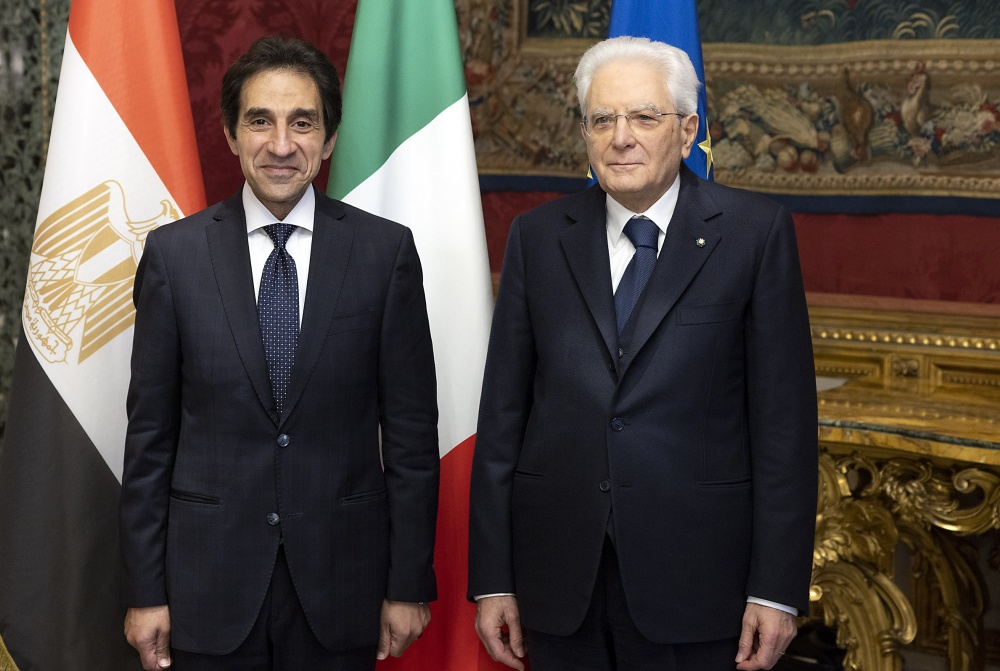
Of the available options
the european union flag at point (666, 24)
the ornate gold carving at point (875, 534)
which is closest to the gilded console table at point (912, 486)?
the ornate gold carving at point (875, 534)

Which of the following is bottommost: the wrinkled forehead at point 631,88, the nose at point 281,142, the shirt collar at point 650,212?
the shirt collar at point 650,212

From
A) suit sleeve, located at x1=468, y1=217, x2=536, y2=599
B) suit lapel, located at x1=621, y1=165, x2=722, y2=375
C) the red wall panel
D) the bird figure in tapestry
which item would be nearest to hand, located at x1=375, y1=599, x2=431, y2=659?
suit sleeve, located at x1=468, y1=217, x2=536, y2=599

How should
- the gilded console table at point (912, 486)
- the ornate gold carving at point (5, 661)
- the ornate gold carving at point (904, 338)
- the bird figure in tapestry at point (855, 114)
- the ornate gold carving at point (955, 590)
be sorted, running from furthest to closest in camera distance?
the bird figure in tapestry at point (855, 114)
the ornate gold carving at point (904, 338)
the ornate gold carving at point (955, 590)
the gilded console table at point (912, 486)
the ornate gold carving at point (5, 661)

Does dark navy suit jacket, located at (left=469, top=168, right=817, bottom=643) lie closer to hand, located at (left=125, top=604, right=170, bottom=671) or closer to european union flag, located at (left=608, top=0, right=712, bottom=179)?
hand, located at (left=125, top=604, right=170, bottom=671)

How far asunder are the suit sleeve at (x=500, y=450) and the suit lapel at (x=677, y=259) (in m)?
0.25

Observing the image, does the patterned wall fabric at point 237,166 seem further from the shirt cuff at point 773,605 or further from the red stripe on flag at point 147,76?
the shirt cuff at point 773,605

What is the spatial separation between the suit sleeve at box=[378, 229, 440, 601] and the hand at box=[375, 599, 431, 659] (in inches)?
1.0

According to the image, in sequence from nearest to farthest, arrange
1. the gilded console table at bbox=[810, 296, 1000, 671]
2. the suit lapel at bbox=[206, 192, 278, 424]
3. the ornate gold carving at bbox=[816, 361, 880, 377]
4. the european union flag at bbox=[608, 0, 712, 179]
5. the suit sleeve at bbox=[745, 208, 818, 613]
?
the suit sleeve at bbox=[745, 208, 818, 613]
the suit lapel at bbox=[206, 192, 278, 424]
the european union flag at bbox=[608, 0, 712, 179]
the gilded console table at bbox=[810, 296, 1000, 671]
the ornate gold carving at bbox=[816, 361, 880, 377]

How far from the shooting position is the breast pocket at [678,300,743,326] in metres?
2.09

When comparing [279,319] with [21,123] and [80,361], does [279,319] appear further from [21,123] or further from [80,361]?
[21,123]

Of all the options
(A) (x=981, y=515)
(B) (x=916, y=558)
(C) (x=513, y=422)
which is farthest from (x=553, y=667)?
(B) (x=916, y=558)

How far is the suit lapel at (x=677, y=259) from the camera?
2086mm

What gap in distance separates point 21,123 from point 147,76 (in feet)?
2.05

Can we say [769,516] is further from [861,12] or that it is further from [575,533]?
[861,12]
